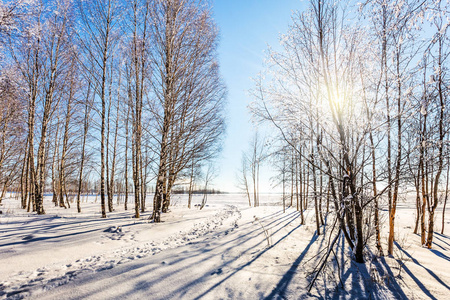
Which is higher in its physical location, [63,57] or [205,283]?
[63,57]

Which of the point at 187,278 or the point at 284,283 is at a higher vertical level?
the point at 187,278

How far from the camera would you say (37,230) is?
551 centimetres

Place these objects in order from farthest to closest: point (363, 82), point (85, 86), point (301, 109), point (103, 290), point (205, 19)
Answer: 1. point (85, 86)
2. point (205, 19)
3. point (363, 82)
4. point (301, 109)
5. point (103, 290)

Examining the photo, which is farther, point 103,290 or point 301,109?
point 301,109

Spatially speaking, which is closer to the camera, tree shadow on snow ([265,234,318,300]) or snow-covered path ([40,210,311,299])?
snow-covered path ([40,210,311,299])

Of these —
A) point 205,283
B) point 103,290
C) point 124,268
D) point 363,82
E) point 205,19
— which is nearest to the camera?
point 103,290

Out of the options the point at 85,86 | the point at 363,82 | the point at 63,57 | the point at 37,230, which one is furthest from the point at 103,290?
the point at 85,86

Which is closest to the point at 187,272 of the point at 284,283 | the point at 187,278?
the point at 187,278

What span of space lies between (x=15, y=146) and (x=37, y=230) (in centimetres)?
1087

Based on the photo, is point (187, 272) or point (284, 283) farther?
point (187, 272)

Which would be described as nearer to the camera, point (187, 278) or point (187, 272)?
point (187, 278)

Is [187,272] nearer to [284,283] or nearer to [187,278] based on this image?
[187,278]

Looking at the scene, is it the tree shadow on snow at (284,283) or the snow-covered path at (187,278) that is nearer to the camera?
the snow-covered path at (187,278)

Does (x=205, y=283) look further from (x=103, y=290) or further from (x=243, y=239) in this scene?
(x=243, y=239)
